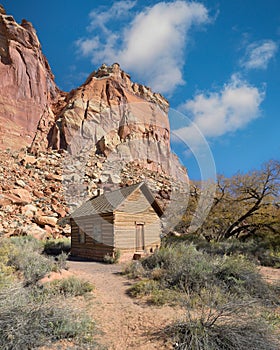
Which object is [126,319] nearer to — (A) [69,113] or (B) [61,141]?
(B) [61,141]

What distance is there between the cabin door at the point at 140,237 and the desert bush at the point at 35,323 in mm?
10660

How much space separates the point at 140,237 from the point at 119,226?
230cm

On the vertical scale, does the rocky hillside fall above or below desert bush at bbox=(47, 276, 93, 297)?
above

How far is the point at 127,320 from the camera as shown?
512 cm

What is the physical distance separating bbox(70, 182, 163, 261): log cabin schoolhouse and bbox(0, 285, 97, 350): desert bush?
899 cm

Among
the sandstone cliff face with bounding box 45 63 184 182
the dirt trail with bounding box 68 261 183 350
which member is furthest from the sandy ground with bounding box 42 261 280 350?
the sandstone cliff face with bounding box 45 63 184 182

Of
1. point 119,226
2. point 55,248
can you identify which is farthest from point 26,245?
point 55,248

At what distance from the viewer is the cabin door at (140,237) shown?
15.3m

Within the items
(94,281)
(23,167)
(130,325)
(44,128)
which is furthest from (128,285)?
(44,128)

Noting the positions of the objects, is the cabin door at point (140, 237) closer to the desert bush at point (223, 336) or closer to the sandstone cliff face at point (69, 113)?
the desert bush at point (223, 336)

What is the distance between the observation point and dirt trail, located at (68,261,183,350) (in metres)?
4.18

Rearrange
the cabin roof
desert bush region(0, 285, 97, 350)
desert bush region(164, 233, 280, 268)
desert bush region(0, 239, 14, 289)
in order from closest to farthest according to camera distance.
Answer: desert bush region(0, 285, 97, 350) < desert bush region(0, 239, 14, 289) < desert bush region(164, 233, 280, 268) < the cabin roof

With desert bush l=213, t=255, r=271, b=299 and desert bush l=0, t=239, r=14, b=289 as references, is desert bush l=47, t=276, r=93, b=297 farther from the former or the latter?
desert bush l=213, t=255, r=271, b=299

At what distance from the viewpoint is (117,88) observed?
53438 millimetres
